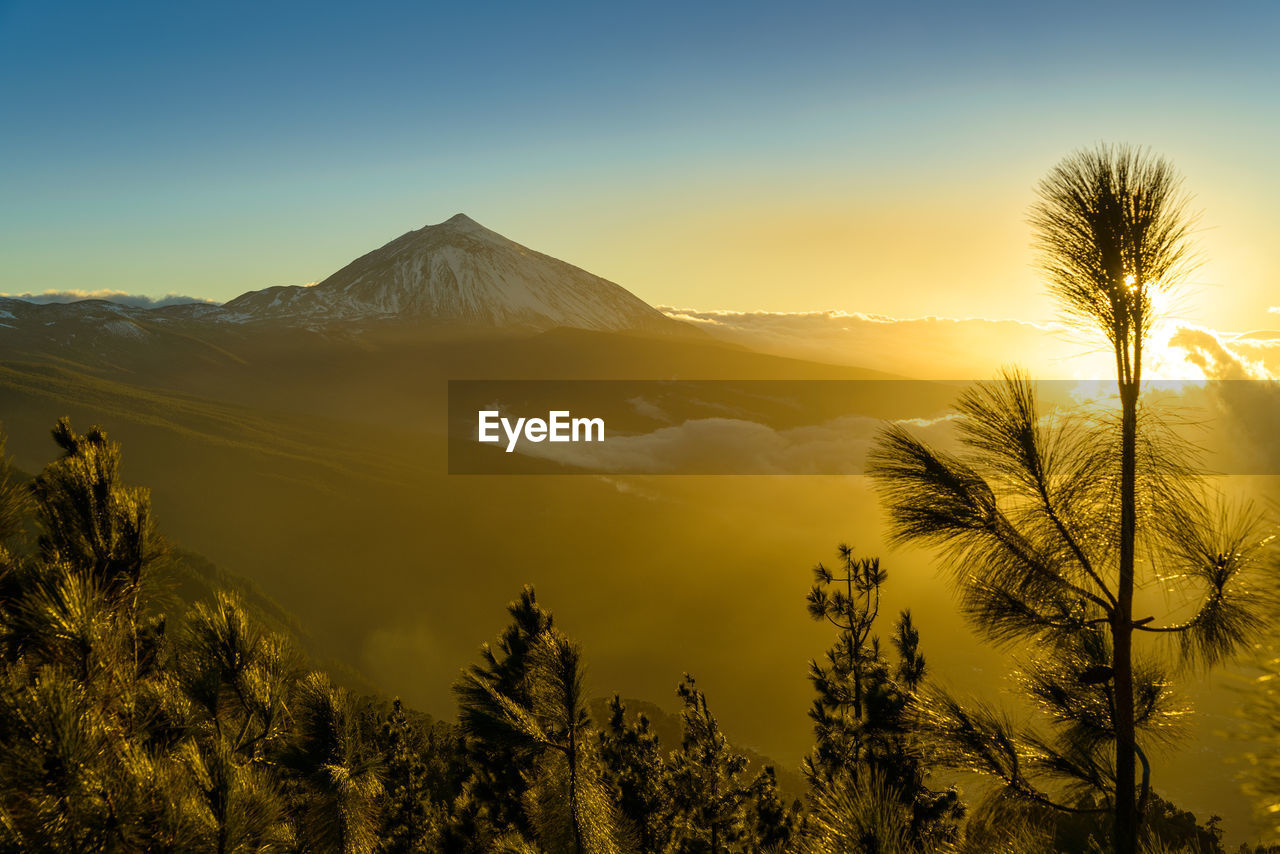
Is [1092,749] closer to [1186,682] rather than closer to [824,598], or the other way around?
[1186,682]

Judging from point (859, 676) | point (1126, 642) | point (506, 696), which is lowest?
point (859, 676)

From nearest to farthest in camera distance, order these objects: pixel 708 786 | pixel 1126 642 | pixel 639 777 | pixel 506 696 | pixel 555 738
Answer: pixel 1126 642 < pixel 555 738 < pixel 506 696 < pixel 708 786 < pixel 639 777

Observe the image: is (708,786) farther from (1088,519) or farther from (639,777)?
(1088,519)

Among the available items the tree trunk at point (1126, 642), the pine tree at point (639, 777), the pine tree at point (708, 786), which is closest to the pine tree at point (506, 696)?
the pine tree at point (639, 777)

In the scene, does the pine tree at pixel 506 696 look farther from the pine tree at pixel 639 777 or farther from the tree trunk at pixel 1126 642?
the tree trunk at pixel 1126 642

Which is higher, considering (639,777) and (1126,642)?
(1126,642)

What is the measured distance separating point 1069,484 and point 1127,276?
53.2 inches

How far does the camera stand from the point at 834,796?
3961 mm

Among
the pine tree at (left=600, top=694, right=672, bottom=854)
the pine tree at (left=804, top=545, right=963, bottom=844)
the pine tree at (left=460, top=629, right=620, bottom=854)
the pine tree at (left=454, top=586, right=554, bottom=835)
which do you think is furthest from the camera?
the pine tree at (left=600, top=694, right=672, bottom=854)

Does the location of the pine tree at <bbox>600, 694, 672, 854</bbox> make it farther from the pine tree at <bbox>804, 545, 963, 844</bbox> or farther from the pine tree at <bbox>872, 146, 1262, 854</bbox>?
the pine tree at <bbox>872, 146, 1262, 854</bbox>

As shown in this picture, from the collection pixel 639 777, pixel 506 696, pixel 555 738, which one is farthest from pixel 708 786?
pixel 506 696

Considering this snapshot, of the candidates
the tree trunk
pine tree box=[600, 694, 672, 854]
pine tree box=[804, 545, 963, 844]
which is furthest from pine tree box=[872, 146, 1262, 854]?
pine tree box=[600, 694, 672, 854]

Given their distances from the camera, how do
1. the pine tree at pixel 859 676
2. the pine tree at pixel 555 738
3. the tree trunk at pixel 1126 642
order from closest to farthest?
the tree trunk at pixel 1126 642
the pine tree at pixel 555 738
the pine tree at pixel 859 676

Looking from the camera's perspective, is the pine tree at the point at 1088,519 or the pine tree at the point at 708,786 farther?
the pine tree at the point at 708,786
